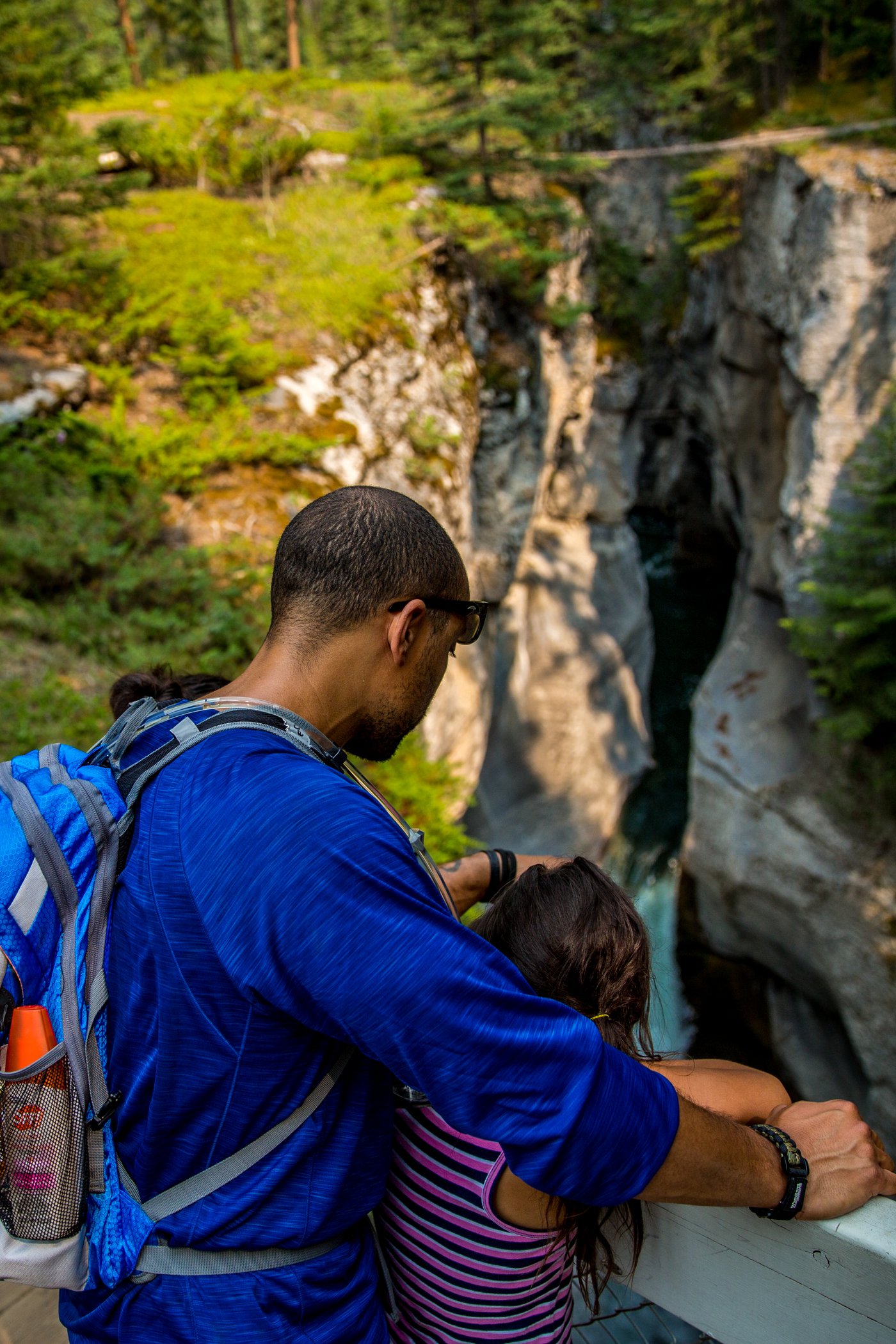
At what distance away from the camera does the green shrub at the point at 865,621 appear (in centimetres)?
809

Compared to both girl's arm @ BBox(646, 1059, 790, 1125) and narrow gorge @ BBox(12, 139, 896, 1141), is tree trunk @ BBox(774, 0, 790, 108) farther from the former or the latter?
girl's arm @ BBox(646, 1059, 790, 1125)

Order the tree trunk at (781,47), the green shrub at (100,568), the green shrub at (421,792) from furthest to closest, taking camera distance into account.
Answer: the tree trunk at (781,47) < the green shrub at (421,792) < the green shrub at (100,568)

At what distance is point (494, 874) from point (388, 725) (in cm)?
57

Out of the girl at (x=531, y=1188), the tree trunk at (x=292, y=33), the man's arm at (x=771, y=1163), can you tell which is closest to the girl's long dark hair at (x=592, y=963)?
the girl at (x=531, y=1188)

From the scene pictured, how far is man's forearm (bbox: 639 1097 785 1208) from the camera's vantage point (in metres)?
1.05

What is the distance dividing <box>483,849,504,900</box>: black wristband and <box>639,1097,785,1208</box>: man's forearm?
2.57ft

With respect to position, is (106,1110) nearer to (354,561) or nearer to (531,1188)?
(531,1188)

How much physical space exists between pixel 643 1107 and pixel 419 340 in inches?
356

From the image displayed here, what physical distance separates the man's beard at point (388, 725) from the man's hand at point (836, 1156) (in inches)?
34.9

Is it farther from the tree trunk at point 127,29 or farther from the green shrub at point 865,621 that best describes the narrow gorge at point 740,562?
the tree trunk at point 127,29

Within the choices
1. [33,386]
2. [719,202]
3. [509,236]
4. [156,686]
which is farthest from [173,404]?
[719,202]

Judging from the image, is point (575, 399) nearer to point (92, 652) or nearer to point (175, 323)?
point (175, 323)

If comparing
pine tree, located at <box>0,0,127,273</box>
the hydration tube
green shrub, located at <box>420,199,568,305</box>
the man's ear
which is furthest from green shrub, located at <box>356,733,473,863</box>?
green shrub, located at <box>420,199,568,305</box>

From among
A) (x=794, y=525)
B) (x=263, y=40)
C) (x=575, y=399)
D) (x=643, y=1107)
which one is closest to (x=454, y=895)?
(x=643, y=1107)
